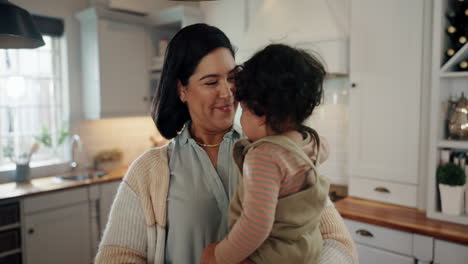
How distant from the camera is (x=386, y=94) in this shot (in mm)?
2463

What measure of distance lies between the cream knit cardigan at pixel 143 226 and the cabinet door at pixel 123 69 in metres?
2.68

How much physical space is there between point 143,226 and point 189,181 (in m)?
0.20

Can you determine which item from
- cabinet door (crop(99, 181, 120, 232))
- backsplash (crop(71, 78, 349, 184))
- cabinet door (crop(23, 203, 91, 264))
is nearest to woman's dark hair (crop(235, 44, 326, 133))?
backsplash (crop(71, 78, 349, 184))

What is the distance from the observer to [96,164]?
151 inches

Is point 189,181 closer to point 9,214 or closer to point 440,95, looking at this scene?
point 440,95

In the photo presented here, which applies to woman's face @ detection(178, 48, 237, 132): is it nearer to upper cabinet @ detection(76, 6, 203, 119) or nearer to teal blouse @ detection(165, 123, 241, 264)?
teal blouse @ detection(165, 123, 241, 264)

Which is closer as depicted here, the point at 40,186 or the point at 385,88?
the point at 385,88

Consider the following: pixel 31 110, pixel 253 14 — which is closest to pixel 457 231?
pixel 253 14

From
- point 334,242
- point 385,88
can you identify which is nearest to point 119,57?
point 385,88

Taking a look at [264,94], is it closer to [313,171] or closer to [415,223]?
[313,171]

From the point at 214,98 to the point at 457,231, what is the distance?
166cm

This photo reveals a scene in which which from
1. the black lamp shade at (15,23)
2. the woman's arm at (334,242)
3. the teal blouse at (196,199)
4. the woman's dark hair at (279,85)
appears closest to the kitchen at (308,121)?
the woman's dark hair at (279,85)

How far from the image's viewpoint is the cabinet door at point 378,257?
85.7 inches

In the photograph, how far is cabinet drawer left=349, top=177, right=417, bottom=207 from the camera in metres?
2.41
